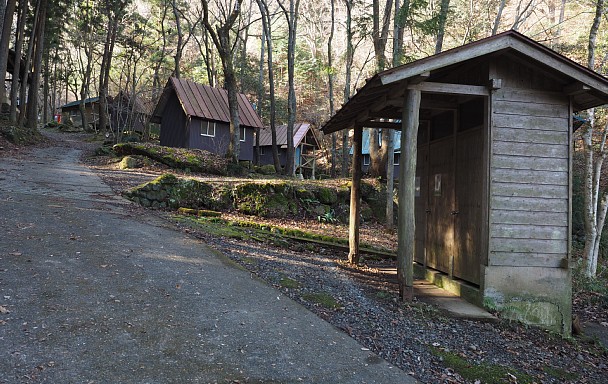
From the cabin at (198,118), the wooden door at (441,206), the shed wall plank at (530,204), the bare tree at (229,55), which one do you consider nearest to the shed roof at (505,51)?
the shed wall plank at (530,204)

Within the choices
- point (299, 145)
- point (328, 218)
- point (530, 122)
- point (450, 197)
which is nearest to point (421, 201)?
point (450, 197)

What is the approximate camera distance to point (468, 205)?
23.3ft

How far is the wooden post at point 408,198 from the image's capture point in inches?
246

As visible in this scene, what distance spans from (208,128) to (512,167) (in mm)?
22272

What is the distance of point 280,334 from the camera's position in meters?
4.44

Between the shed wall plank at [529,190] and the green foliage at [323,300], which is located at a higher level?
the shed wall plank at [529,190]

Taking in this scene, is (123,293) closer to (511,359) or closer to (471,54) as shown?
(511,359)

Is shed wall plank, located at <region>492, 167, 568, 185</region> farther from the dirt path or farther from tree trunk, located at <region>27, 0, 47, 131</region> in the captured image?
tree trunk, located at <region>27, 0, 47, 131</region>

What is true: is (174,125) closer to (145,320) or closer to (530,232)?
(530,232)

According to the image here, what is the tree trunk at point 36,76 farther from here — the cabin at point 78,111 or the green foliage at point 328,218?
the cabin at point 78,111

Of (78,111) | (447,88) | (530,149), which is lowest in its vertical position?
(530,149)

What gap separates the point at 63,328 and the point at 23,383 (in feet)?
2.96

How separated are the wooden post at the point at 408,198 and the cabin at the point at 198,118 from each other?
19355 mm

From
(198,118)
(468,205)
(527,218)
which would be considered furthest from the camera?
(198,118)
